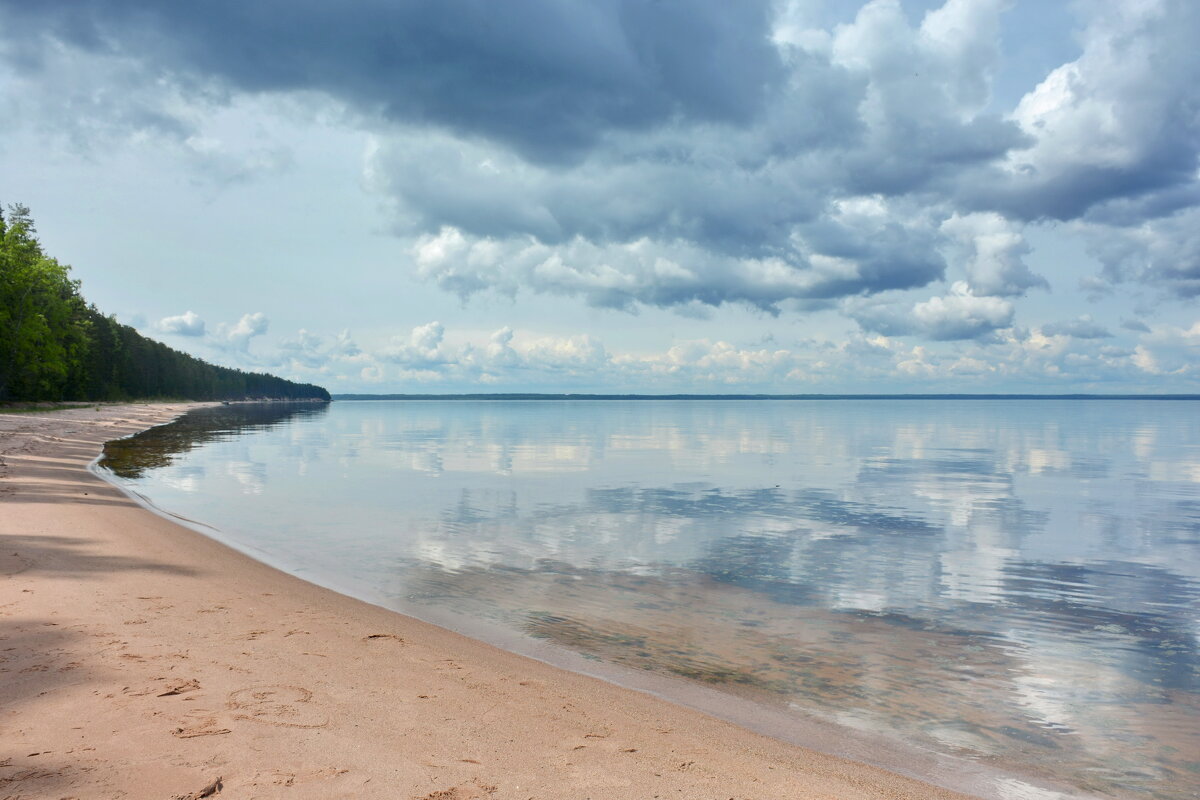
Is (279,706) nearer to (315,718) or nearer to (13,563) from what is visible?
(315,718)

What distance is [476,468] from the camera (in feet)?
122

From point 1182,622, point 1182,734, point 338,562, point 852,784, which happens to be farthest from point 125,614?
point 1182,622

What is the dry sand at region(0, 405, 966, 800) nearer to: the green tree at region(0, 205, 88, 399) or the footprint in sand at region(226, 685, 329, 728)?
the footprint in sand at region(226, 685, 329, 728)

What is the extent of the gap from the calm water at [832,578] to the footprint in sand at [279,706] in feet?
13.8

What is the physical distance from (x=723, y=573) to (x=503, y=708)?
8.99 meters

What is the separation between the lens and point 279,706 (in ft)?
20.9

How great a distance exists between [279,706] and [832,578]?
37.8 feet

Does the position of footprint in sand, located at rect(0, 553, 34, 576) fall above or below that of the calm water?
above

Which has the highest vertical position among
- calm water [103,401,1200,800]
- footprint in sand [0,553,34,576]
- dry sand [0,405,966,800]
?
footprint in sand [0,553,34,576]

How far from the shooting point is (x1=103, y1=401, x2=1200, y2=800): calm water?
8.33 metres

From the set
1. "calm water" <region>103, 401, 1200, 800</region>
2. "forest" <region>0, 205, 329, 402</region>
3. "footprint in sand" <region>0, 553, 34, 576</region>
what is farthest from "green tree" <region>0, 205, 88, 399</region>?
Answer: "footprint in sand" <region>0, 553, 34, 576</region>

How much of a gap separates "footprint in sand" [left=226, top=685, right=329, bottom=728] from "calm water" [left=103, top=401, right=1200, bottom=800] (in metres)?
4.20

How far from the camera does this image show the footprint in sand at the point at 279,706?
608cm

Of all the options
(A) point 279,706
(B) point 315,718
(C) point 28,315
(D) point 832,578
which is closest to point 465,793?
Answer: (B) point 315,718
